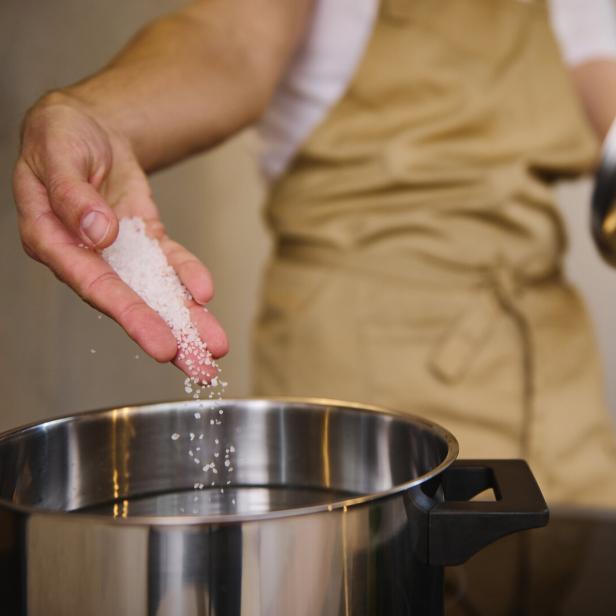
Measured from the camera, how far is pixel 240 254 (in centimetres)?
174

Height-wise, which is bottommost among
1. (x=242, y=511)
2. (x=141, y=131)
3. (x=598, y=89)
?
(x=242, y=511)

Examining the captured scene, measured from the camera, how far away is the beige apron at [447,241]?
1.00 metres

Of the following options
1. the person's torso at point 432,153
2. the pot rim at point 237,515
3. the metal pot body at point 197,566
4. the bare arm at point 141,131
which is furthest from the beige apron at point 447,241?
the metal pot body at point 197,566

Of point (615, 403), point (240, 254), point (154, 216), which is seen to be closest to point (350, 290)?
point (154, 216)

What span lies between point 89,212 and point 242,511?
0.58 feet

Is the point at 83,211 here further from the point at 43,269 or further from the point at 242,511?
the point at 43,269

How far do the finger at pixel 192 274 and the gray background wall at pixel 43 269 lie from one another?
260 mm

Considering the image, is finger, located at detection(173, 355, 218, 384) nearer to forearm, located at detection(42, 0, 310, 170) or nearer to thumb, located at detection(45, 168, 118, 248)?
thumb, located at detection(45, 168, 118, 248)

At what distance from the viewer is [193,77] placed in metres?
0.76

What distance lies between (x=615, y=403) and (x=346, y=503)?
1.71 meters

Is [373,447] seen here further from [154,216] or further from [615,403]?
[615,403]

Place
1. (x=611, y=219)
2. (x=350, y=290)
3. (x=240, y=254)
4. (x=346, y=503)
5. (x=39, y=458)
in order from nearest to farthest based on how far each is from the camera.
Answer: (x=346, y=503)
(x=39, y=458)
(x=611, y=219)
(x=350, y=290)
(x=240, y=254)

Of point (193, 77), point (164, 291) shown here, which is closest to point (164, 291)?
point (164, 291)

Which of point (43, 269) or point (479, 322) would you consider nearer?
point (43, 269)
